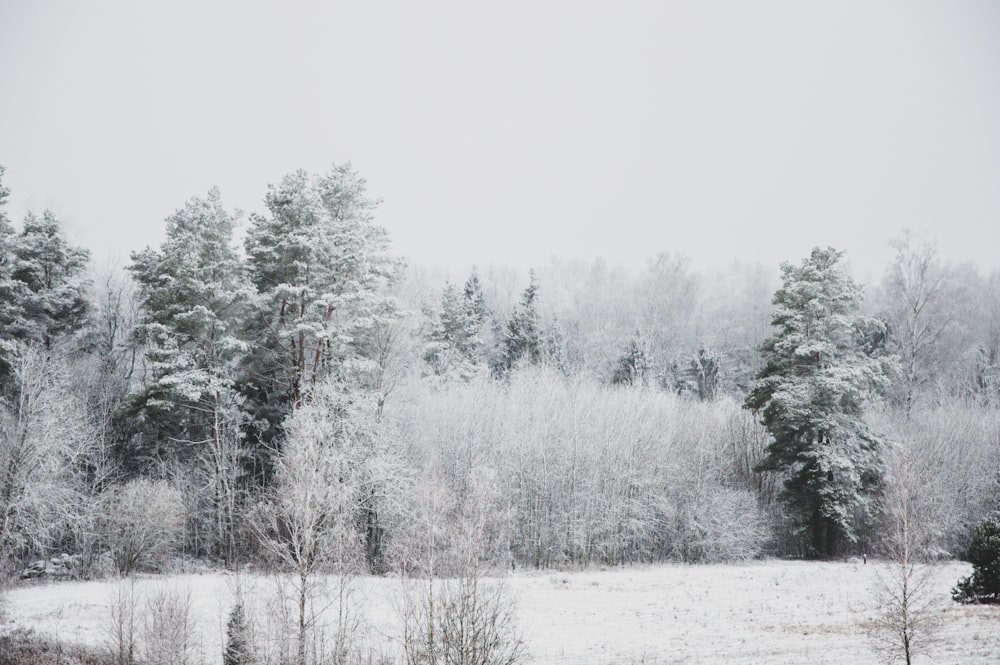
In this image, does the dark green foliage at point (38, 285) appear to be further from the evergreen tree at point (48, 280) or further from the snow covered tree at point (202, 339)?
the snow covered tree at point (202, 339)

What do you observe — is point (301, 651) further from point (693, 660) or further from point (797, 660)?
point (797, 660)

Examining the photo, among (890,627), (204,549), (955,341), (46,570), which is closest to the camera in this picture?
(890,627)

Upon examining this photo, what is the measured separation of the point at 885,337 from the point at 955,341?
1064 centimetres

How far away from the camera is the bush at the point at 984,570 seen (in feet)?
63.2

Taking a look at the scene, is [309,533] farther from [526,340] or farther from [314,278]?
[526,340]

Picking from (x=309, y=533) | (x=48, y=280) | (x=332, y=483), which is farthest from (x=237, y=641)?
(x=48, y=280)

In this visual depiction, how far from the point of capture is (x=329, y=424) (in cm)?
2205

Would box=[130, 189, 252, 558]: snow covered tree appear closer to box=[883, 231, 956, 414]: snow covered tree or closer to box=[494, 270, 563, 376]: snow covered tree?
box=[494, 270, 563, 376]: snow covered tree

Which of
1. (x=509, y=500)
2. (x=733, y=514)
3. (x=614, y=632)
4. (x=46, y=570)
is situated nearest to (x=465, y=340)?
(x=509, y=500)

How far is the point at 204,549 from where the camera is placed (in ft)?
103

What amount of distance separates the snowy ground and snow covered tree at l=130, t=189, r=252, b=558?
18.5ft

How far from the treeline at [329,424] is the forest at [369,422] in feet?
0.48

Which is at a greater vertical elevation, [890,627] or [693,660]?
[890,627]

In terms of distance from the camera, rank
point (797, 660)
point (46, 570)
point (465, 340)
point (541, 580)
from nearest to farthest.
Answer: point (797, 660) < point (46, 570) < point (541, 580) < point (465, 340)
